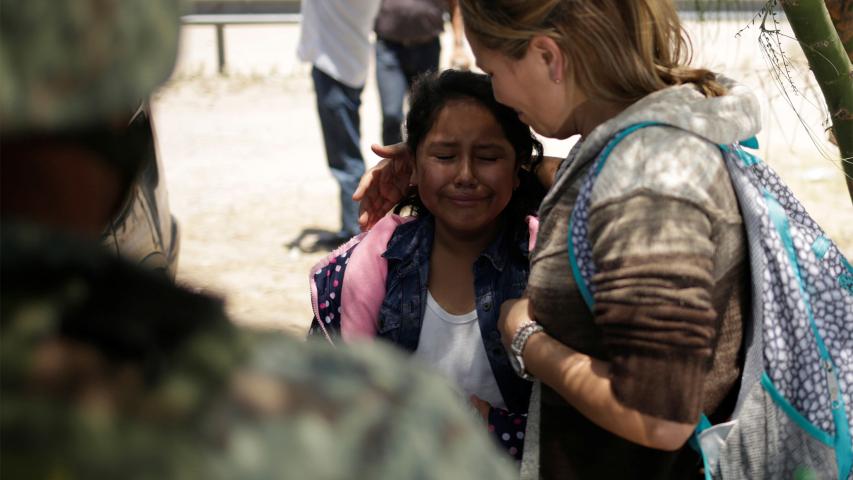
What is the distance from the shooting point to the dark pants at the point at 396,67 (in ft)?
19.1

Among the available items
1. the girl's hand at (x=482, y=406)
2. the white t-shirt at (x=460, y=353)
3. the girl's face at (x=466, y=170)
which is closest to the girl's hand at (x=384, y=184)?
the girl's face at (x=466, y=170)

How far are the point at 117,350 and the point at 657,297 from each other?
1.01 metres

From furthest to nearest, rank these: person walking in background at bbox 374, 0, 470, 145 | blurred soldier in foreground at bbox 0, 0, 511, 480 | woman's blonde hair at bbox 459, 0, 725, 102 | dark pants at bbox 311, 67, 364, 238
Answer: person walking in background at bbox 374, 0, 470, 145 < dark pants at bbox 311, 67, 364, 238 < woman's blonde hair at bbox 459, 0, 725, 102 < blurred soldier in foreground at bbox 0, 0, 511, 480

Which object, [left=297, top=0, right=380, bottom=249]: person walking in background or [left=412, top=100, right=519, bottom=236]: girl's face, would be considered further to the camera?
[left=297, top=0, right=380, bottom=249]: person walking in background

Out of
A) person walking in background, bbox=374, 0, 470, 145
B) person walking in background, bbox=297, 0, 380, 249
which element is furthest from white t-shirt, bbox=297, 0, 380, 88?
person walking in background, bbox=374, 0, 470, 145

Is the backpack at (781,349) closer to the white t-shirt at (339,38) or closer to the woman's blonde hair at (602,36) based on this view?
the woman's blonde hair at (602,36)

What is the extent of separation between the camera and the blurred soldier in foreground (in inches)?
24.0

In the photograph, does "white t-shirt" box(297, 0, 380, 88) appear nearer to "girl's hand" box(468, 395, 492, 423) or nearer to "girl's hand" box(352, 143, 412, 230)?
A: "girl's hand" box(352, 143, 412, 230)

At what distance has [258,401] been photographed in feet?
2.20

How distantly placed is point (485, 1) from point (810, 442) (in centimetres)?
90

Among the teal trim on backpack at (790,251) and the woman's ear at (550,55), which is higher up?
the woman's ear at (550,55)

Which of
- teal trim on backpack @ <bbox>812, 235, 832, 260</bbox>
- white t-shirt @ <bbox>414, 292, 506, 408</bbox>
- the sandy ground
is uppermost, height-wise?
teal trim on backpack @ <bbox>812, 235, 832, 260</bbox>

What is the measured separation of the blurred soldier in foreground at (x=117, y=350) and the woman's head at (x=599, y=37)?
1.15 meters

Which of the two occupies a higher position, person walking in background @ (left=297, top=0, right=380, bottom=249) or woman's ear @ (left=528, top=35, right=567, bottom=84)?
woman's ear @ (left=528, top=35, right=567, bottom=84)
